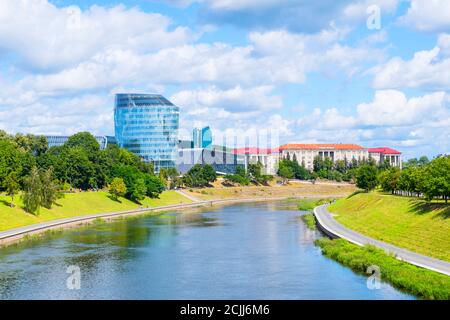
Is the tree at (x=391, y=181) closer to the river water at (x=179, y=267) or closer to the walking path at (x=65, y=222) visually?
the river water at (x=179, y=267)

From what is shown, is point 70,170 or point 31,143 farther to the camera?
point 31,143

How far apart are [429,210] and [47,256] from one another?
1464 inches

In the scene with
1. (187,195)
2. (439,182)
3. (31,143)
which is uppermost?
(31,143)

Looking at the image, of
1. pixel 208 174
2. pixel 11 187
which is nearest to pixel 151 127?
pixel 208 174

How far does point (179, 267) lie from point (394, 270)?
16.3 meters

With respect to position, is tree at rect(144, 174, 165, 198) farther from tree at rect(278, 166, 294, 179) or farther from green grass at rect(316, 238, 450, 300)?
tree at rect(278, 166, 294, 179)

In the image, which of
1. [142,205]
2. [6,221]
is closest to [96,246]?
[6,221]

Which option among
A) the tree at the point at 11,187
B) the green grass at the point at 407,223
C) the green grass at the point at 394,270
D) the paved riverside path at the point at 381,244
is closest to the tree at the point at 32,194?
the tree at the point at 11,187

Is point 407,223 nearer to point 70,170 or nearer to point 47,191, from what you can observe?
point 47,191

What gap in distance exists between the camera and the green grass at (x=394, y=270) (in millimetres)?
34562

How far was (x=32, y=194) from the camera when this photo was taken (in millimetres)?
78188

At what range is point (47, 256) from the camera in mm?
51906

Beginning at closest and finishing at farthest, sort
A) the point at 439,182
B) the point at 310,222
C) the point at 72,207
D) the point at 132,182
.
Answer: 1. the point at 439,182
2. the point at 310,222
3. the point at 72,207
4. the point at 132,182

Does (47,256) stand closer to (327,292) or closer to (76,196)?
(327,292)
